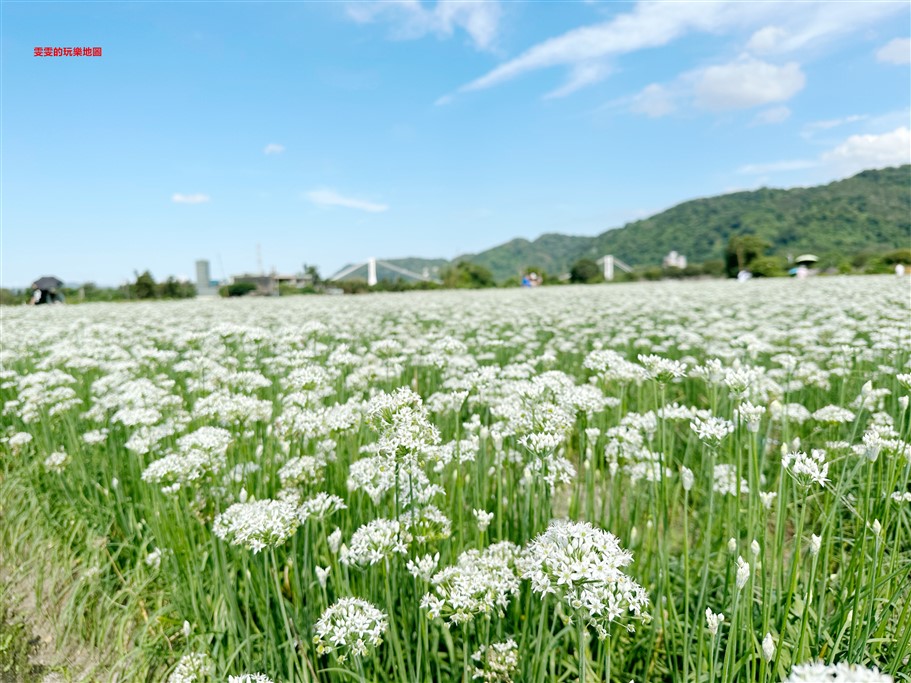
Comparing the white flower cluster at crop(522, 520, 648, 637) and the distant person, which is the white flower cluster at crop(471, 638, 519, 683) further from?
the distant person

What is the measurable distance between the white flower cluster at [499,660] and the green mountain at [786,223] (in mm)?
84339

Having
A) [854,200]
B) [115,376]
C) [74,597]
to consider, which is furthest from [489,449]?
[854,200]

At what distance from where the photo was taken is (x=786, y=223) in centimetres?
11994

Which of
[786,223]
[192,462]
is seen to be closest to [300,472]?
[192,462]

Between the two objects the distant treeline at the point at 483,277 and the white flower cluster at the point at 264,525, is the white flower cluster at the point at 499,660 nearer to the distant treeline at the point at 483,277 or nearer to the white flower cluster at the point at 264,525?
the white flower cluster at the point at 264,525

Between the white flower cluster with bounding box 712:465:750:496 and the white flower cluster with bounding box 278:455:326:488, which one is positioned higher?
the white flower cluster with bounding box 278:455:326:488

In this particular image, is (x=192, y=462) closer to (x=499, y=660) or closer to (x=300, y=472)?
(x=300, y=472)

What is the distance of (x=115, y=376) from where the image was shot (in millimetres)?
5238

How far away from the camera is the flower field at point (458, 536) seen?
6.86 ft

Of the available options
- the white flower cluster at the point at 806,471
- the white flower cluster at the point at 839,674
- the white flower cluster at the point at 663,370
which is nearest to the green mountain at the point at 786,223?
the white flower cluster at the point at 663,370

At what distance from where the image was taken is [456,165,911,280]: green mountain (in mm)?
94125

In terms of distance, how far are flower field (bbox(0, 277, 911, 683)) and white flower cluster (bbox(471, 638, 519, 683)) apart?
13 mm

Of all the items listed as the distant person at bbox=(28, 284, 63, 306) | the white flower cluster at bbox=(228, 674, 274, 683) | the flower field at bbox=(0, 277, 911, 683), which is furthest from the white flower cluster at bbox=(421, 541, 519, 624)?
the distant person at bbox=(28, 284, 63, 306)

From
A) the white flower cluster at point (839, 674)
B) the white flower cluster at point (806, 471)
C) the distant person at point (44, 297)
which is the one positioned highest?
the distant person at point (44, 297)
